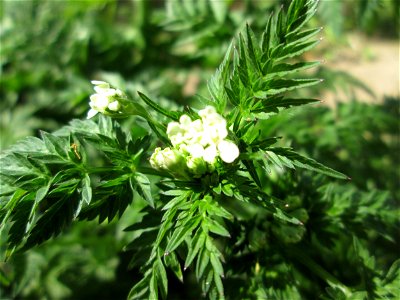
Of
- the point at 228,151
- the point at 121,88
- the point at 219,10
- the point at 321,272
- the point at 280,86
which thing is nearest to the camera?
the point at 228,151

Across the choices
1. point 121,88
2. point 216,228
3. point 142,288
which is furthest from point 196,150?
point 121,88

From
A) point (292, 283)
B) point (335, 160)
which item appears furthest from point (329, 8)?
point (292, 283)

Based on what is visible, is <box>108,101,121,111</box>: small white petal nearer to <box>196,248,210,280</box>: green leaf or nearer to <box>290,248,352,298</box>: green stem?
<box>196,248,210,280</box>: green leaf

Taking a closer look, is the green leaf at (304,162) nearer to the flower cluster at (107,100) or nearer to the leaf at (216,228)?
the leaf at (216,228)

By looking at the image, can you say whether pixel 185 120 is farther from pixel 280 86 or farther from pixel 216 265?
pixel 216 265

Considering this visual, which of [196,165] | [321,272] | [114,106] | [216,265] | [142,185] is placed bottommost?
[321,272]

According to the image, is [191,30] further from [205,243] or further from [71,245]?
[205,243]

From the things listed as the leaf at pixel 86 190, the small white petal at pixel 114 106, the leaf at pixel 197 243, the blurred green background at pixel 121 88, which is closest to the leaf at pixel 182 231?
the leaf at pixel 197 243
